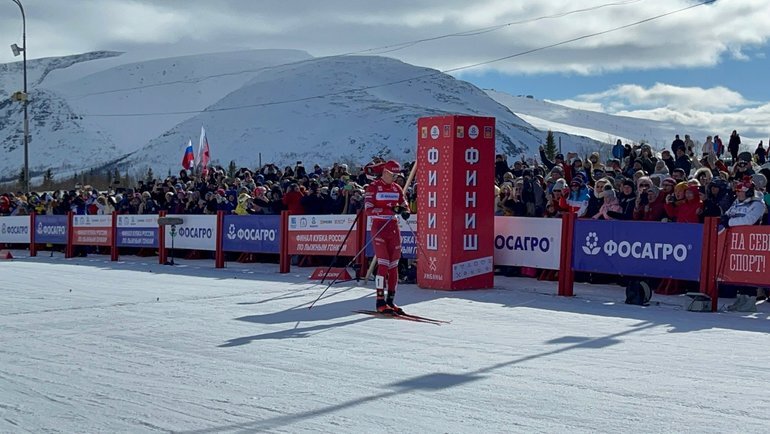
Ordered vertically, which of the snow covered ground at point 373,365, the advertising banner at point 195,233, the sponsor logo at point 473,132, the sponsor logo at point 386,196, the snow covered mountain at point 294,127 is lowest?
the snow covered ground at point 373,365

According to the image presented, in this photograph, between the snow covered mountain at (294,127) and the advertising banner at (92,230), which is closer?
the advertising banner at (92,230)

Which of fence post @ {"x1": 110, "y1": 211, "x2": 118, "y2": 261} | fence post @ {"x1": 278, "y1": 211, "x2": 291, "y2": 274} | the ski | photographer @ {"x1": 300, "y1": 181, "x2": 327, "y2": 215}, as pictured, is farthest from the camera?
fence post @ {"x1": 110, "y1": 211, "x2": 118, "y2": 261}

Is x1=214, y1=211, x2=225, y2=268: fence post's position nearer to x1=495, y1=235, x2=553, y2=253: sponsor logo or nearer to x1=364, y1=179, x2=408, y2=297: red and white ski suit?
x1=495, y1=235, x2=553, y2=253: sponsor logo

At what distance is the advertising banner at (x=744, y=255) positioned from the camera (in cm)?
1202

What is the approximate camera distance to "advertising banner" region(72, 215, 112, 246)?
25.4 meters

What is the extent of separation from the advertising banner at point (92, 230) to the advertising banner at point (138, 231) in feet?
1.92

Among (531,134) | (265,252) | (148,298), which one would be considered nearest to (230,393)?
(148,298)

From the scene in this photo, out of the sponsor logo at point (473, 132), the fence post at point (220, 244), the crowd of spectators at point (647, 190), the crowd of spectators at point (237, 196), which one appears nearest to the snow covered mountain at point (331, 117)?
the crowd of spectators at point (237, 196)

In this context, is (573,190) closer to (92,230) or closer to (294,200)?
(294,200)

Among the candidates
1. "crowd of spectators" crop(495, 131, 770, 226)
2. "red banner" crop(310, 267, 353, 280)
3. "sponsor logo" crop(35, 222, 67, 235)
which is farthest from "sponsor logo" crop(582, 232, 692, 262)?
A: "sponsor logo" crop(35, 222, 67, 235)

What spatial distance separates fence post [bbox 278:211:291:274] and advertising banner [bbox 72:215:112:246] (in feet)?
25.7

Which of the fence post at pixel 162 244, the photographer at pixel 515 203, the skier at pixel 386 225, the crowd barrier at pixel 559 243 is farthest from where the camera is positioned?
the fence post at pixel 162 244

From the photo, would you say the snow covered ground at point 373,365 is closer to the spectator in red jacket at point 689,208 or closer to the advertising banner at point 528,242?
the advertising banner at point 528,242

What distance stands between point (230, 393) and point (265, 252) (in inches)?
520
